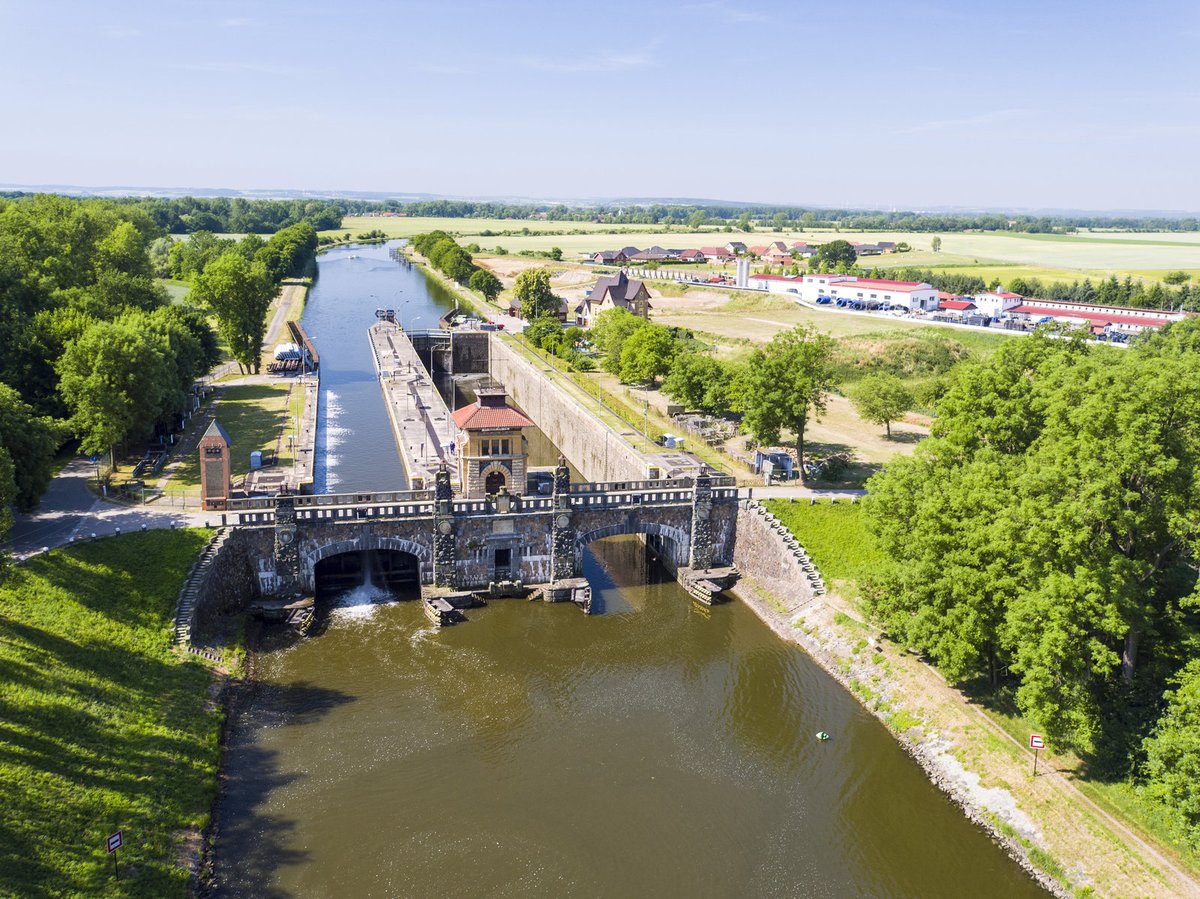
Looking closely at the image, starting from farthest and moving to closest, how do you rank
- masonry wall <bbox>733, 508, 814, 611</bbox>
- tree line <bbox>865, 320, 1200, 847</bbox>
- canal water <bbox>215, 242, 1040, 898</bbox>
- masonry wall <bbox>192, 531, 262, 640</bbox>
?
masonry wall <bbox>733, 508, 814, 611</bbox>
masonry wall <bbox>192, 531, 262, 640</bbox>
tree line <bbox>865, 320, 1200, 847</bbox>
canal water <bbox>215, 242, 1040, 898</bbox>

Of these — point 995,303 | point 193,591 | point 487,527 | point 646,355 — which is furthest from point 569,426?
point 995,303

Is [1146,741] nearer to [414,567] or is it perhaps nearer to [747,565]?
[747,565]

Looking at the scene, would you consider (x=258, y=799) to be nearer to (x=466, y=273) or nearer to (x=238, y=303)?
(x=238, y=303)

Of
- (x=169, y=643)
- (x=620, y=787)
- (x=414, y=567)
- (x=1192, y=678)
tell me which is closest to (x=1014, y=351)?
(x=1192, y=678)

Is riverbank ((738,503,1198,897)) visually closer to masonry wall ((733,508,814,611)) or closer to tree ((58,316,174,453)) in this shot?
masonry wall ((733,508,814,611))

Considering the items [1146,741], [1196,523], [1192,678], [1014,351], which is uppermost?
[1014,351]

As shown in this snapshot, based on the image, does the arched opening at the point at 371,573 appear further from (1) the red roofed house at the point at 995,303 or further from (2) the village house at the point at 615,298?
(1) the red roofed house at the point at 995,303

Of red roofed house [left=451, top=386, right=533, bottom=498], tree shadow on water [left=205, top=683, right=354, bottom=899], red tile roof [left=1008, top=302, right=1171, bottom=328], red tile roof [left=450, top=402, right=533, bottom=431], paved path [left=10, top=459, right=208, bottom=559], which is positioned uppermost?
red tile roof [left=1008, top=302, right=1171, bottom=328]

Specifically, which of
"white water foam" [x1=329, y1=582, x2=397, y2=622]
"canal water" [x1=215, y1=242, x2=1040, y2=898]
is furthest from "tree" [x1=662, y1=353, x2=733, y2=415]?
"white water foam" [x1=329, y1=582, x2=397, y2=622]
